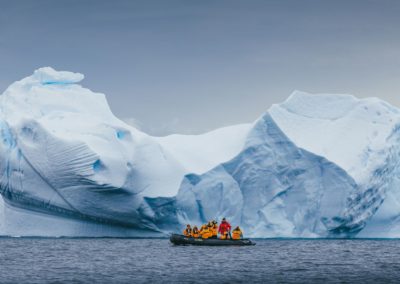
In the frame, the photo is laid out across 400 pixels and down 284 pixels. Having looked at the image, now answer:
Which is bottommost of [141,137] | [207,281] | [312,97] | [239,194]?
[207,281]

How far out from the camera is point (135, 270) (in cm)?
2148

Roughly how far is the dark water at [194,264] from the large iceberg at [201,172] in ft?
8.67

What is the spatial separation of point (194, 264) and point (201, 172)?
11.5 metres

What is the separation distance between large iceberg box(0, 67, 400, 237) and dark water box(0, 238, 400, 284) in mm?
2643

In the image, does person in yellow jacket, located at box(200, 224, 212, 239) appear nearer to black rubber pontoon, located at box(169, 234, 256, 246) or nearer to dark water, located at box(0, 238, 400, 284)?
black rubber pontoon, located at box(169, 234, 256, 246)

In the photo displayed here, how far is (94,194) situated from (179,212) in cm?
404

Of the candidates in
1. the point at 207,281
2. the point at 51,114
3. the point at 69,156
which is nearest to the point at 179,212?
the point at 69,156

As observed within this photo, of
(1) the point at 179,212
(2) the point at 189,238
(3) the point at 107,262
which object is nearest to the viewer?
(3) the point at 107,262

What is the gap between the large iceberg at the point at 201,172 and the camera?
33.0 m

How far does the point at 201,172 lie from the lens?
3472 centimetres

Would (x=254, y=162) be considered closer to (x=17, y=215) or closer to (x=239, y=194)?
(x=239, y=194)

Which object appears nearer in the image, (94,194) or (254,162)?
(94,194)

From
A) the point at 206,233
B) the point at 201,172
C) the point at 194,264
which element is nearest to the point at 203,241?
the point at 206,233

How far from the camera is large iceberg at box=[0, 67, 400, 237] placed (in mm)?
33031
